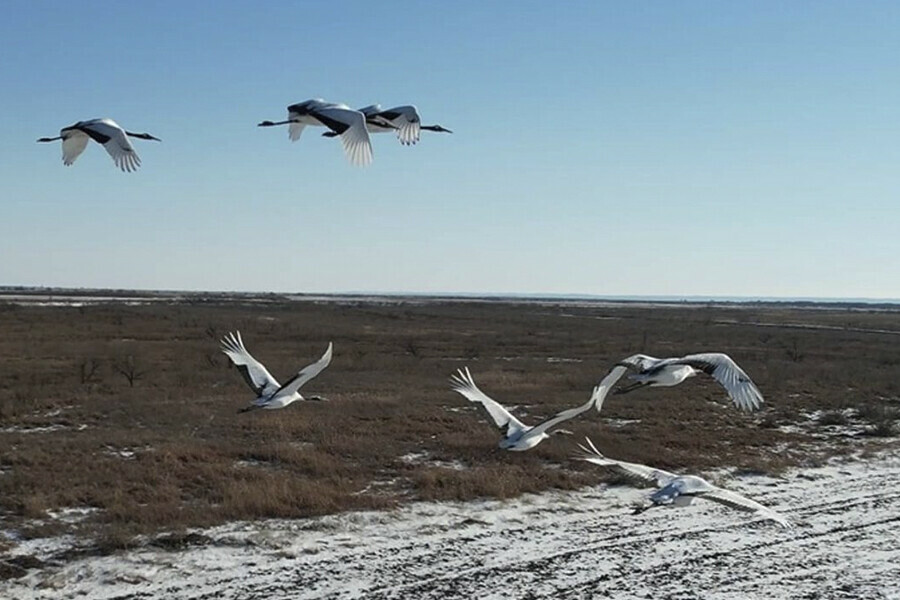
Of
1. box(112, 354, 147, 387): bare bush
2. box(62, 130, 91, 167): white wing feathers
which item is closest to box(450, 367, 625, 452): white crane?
box(62, 130, 91, 167): white wing feathers

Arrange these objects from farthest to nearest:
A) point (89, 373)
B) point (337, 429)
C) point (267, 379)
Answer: point (89, 373) → point (337, 429) → point (267, 379)

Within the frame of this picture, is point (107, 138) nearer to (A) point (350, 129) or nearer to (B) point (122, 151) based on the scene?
(B) point (122, 151)

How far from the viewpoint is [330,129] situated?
648 cm

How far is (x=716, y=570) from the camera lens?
12641 millimetres

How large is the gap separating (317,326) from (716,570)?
50.5 metres

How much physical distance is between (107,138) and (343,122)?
174 centimetres

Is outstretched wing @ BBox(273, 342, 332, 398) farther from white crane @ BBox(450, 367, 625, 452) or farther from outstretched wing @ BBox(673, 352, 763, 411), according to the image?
outstretched wing @ BBox(673, 352, 763, 411)

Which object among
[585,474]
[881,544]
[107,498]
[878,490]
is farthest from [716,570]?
[107,498]

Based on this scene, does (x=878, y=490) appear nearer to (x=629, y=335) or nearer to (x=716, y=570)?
(x=716, y=570)

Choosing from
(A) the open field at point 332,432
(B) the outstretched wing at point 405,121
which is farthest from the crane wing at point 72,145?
(A) the open field at point 332,432

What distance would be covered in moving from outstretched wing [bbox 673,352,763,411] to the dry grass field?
13.8 feet

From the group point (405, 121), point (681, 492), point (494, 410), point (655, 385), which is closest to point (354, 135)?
point (405, 121)

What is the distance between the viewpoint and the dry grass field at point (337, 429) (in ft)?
Answer: 49.7

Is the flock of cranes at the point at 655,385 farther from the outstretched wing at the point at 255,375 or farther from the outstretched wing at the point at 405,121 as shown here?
the outstretched wing at the point at 405,121
